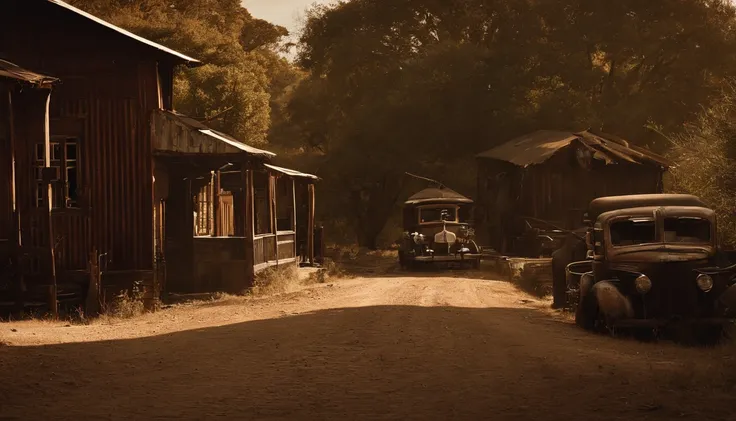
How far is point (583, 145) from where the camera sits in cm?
3322

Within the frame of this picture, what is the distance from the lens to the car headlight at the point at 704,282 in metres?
14.4

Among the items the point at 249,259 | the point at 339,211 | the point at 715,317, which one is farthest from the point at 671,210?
the point at 339,211

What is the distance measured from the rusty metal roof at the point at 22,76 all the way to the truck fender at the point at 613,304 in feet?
36.0

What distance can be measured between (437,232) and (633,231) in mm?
17939

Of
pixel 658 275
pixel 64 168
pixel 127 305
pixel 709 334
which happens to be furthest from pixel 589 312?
pixel 64 168

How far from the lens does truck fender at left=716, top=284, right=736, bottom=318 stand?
14242 millimetres

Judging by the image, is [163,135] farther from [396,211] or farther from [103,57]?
[396,211]

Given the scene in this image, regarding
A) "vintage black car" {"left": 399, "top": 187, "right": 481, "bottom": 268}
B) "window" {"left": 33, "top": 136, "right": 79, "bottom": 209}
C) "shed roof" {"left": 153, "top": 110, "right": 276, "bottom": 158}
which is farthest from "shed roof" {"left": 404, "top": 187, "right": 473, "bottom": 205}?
"window" {"left": 33, "top": 136, "right": 79, "bottom": 209}

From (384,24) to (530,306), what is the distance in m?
31.1

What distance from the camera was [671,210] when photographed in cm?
1581

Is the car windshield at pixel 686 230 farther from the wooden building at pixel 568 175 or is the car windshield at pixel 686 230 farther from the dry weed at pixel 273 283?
the wooden building at pixel 568 175

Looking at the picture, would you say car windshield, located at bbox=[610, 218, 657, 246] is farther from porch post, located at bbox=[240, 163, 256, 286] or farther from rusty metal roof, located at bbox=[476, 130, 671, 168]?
rusty metal roof, located at bbox=[476, 130, 671, 168]

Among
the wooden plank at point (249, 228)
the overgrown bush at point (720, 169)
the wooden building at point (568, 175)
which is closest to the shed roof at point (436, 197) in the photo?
the wooden building at point (568, 175)

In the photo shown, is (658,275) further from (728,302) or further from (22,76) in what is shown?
(22,76)
